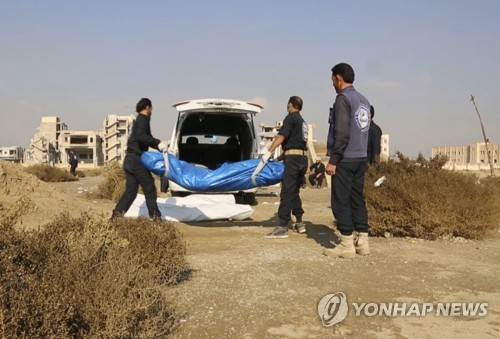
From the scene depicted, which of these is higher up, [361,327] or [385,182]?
[385,182]

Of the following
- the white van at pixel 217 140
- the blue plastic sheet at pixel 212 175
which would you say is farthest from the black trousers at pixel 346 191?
the white van at pixel 217 140

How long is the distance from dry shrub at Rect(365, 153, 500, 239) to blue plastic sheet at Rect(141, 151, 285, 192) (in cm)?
178

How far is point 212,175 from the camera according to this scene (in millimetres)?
8680

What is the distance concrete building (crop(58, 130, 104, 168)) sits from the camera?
8490cm

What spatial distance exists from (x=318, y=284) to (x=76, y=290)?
8.42 ft

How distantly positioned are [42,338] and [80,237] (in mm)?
1420

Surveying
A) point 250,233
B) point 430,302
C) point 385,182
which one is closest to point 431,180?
point 385,182

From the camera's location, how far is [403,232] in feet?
24.4

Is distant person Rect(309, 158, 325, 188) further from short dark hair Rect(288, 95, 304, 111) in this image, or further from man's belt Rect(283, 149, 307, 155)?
short dark hair Rect(288, 95, 304, 111)

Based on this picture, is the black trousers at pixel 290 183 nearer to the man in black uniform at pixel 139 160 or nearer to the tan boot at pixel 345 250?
the tan boot at pixel 345 250

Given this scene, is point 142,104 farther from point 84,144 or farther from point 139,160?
point 84,144

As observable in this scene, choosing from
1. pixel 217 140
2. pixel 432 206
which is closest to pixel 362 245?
pixel 432 206

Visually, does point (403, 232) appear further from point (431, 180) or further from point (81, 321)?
point (81, 321)

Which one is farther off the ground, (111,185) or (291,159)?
(291,159)
